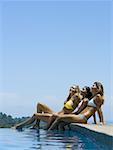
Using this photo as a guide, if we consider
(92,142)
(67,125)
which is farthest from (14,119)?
(92,142)

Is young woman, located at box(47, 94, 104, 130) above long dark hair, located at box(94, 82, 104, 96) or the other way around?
the other way around

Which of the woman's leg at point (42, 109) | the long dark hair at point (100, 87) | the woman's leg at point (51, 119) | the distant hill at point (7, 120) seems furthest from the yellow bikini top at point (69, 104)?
the distant hill at point (7, 120)

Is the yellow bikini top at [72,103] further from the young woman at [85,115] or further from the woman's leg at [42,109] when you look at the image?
the young woman at [85,115]

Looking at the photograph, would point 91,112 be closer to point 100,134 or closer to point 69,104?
point 69,104

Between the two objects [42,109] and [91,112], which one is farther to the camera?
[42,109]

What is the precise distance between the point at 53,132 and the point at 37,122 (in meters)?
1.24

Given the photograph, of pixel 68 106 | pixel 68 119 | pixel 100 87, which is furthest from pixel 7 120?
pixel 100 87

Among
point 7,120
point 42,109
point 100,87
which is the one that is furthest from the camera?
point 7,120

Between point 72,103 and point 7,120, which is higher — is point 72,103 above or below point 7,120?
above

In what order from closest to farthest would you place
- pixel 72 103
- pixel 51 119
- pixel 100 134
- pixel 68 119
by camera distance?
1. pixel 100 134
2. pixel 68 119
3. pixel 51 119
4. pixel 72 103

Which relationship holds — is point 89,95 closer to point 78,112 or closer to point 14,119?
point 78,112

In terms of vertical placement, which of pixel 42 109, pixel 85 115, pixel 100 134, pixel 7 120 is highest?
pixel 42 109

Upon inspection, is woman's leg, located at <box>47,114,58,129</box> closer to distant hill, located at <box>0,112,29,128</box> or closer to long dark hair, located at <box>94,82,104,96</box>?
long dark hair, located at <box>94,82,104,96</box>

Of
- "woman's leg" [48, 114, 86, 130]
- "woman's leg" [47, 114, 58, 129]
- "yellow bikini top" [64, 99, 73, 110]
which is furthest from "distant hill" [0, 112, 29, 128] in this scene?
"woman's leg" [48, 114, 86, 130]
